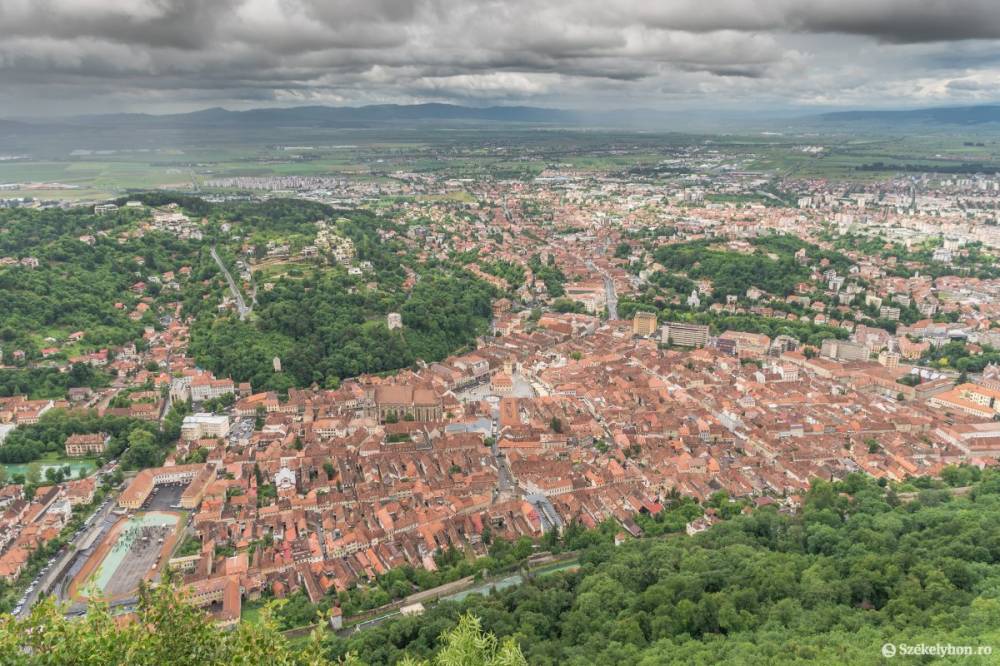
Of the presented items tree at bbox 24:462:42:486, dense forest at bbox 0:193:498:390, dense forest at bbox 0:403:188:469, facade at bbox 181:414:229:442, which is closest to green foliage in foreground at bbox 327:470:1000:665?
dense forest at bbox 0:403:188:469

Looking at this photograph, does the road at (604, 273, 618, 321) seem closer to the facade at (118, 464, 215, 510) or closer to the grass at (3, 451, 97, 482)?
the facade at (118, 464, 215, 510)

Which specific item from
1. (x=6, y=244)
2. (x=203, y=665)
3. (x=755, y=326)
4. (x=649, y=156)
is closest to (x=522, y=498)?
(x=203, y=665)

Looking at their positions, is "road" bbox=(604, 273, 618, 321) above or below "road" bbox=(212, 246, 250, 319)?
below

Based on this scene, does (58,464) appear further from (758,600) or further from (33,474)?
(758,600)

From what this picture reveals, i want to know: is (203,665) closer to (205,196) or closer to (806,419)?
(806,419)

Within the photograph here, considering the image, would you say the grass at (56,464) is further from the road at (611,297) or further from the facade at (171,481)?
the road at (611,297)

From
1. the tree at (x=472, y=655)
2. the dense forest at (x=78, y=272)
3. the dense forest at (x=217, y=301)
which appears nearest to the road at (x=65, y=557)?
the dense forest at (x=217, y=301)

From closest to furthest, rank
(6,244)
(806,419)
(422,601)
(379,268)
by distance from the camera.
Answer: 1. (422,601)
2. (806,419)
3. (6,244)
4. (379,268)
